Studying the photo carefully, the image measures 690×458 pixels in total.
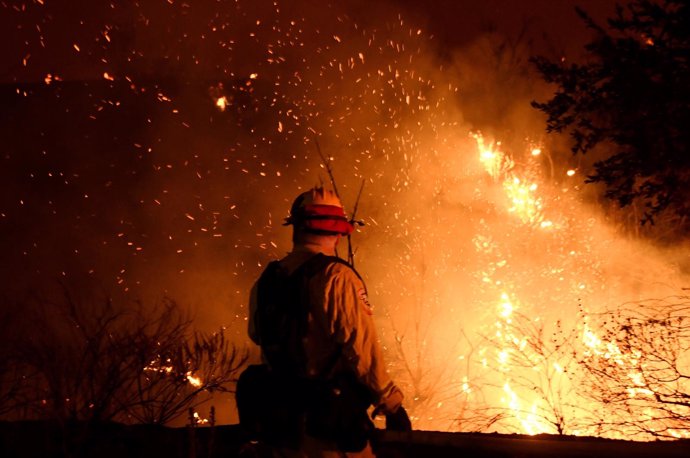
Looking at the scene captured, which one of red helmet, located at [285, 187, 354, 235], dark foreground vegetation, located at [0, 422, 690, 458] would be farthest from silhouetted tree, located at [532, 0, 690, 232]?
red helmet, located at [285, 187, 354, 235]

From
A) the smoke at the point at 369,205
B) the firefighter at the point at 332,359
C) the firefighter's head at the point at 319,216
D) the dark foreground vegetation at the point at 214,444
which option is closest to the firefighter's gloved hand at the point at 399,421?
the firefighter at the point at 332,359

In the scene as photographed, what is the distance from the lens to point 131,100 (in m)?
27.2

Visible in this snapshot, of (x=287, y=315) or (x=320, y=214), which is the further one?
(x=320, y=214)

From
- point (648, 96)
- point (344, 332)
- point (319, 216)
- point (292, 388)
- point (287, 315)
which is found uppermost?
point (648, 96)

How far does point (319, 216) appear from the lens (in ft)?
10.2

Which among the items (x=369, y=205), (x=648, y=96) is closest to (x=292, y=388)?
(x=648, y=96)

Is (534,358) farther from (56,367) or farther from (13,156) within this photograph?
(13,156)

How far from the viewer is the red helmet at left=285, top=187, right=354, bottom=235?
3.12 meters

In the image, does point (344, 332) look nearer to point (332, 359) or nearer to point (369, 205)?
point (332, 359)

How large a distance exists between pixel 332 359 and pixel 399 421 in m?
0.36

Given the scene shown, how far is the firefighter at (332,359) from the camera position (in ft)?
9.26

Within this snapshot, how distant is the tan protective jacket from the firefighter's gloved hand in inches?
3.9

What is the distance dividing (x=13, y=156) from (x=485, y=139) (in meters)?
17.9

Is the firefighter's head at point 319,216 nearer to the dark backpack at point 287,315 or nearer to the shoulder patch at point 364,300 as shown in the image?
the dark backpack at point 287,315
